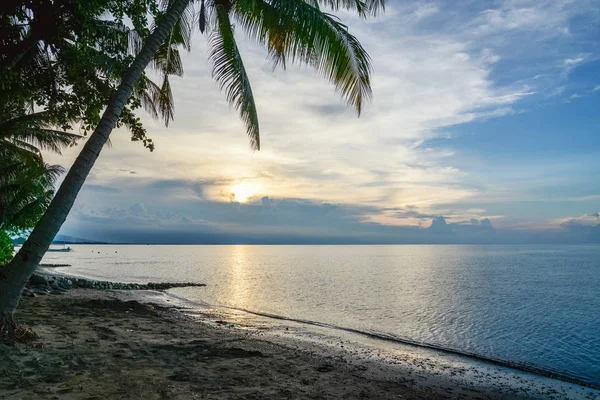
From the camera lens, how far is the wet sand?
20.1 ft

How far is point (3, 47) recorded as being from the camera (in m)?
9.99

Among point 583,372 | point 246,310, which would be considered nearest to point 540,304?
point 583,372

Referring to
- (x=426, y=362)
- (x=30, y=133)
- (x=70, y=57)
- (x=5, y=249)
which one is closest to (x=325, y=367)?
(x=426, y=362)

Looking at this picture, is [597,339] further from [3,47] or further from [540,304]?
[3,47]

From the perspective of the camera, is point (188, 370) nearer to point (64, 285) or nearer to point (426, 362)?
point (426, 362)

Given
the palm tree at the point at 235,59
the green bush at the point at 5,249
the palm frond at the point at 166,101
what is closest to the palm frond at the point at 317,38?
the palm tree at the point at 235,59

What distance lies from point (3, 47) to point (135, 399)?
32.4 ft

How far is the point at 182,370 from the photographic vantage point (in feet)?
24.8

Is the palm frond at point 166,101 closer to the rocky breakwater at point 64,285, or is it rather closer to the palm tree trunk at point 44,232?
the palm tree trunk at point 44,232

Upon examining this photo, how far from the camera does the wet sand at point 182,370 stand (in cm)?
612

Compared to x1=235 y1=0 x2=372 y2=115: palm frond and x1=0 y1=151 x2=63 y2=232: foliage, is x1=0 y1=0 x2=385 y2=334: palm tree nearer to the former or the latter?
x1=235 y1=0 x2=372 y2=115: palm frond

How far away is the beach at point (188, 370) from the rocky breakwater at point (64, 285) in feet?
26.2

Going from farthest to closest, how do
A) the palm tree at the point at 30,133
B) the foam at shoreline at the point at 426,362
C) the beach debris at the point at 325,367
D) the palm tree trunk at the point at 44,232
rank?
the palm tree at the point at 30,133
the foam at shoreline at the point at 426,362
the beach debris at the point at 325,367
the palm tree trunk at the point at 44,232

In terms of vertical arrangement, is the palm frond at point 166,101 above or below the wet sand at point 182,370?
above
